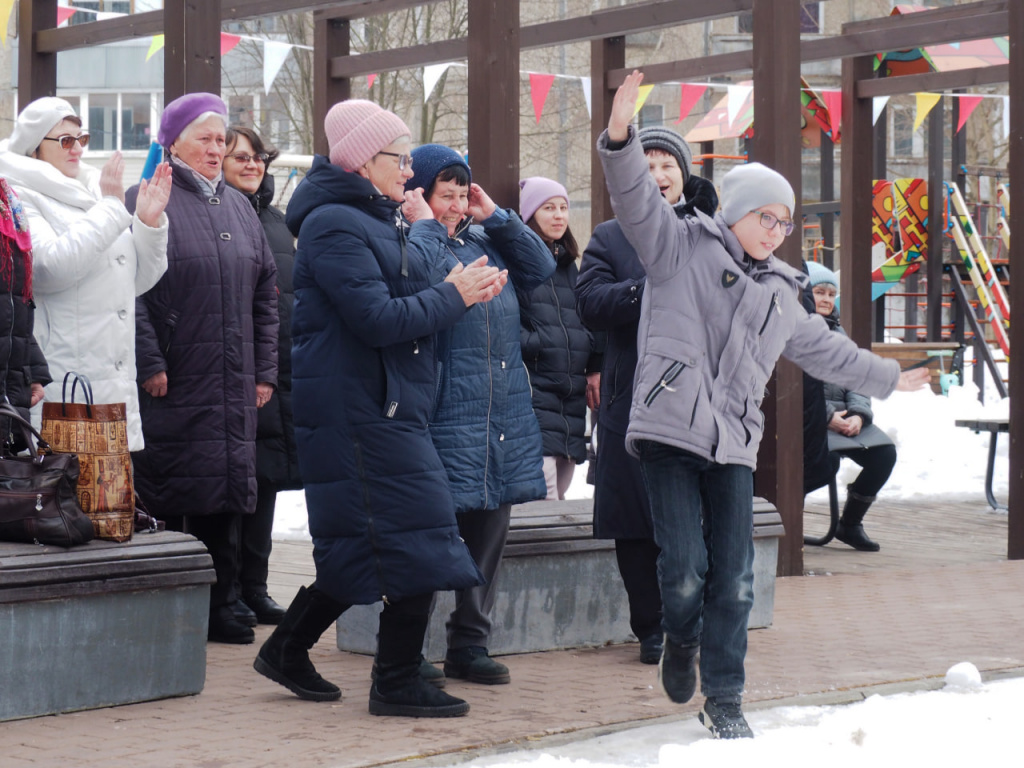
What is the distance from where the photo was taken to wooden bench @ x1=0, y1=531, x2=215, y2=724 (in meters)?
4.70

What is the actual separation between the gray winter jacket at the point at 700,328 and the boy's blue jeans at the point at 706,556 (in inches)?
3.9

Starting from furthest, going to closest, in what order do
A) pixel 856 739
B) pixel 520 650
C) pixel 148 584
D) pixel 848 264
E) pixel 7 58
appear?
pixel 7 58
pixel 848 264
pixel 520 650
pixel 148 584
pixel 856 739

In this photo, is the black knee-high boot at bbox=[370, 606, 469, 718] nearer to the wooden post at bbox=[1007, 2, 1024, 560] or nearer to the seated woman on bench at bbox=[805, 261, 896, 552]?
the seated woman on bench at bbox=[805, 261, 896, 552]

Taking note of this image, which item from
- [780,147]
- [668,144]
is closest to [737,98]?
[780,147]

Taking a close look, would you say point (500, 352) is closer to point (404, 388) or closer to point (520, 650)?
point (404, 388)

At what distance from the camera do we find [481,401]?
16.7 feet

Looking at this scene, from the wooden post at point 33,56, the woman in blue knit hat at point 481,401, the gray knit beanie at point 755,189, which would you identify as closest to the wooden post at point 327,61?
the wooden post at point 33,56

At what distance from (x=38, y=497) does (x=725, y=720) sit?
208 cm

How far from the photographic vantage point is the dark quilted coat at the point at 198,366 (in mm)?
5867

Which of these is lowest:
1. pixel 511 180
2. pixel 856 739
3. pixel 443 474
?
pixel 856 739

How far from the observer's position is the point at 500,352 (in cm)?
520

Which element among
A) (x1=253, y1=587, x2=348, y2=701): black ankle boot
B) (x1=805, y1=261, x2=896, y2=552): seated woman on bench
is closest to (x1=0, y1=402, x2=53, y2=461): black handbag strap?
(x1=253, y1=587, x2=348, y2=701): black ankle boot

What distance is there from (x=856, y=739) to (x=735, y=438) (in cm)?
90

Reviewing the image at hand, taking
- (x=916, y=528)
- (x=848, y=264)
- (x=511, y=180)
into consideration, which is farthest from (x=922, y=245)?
(x=511, y=180)
